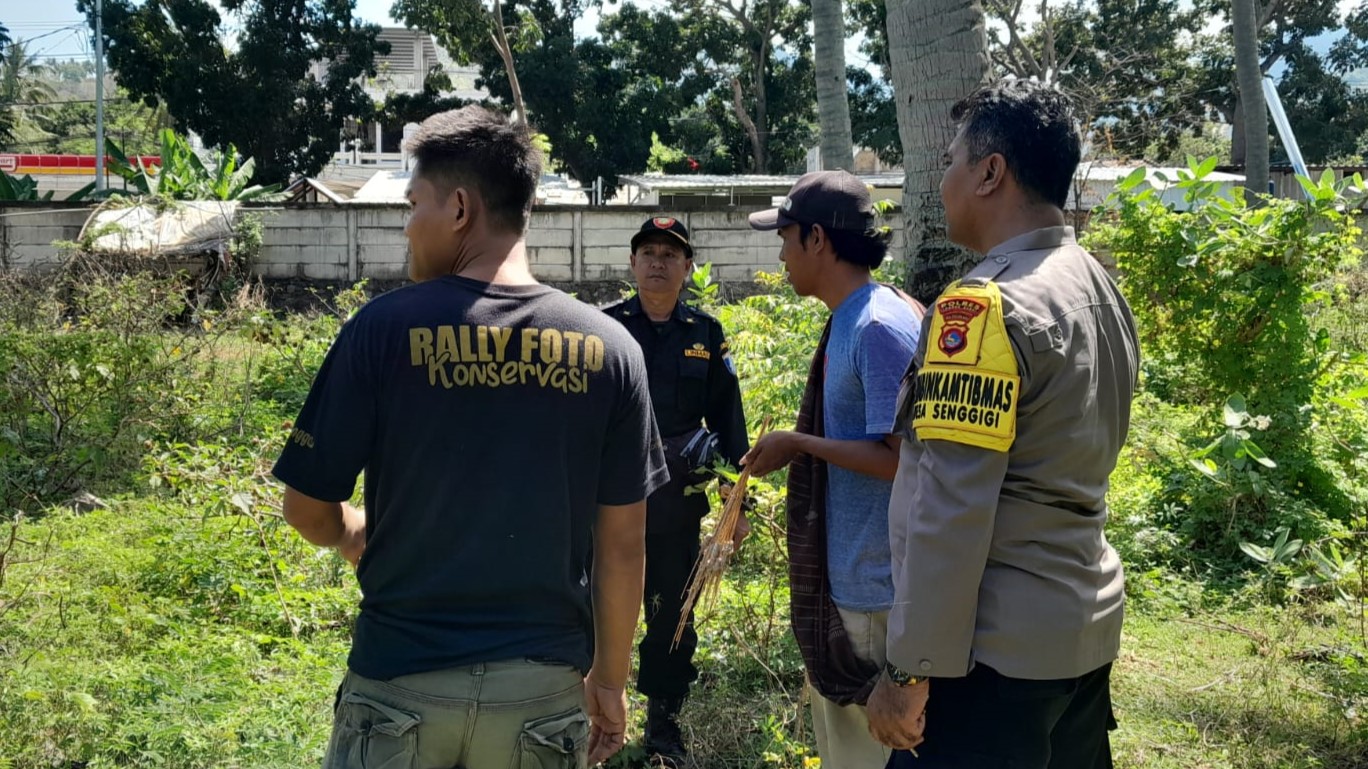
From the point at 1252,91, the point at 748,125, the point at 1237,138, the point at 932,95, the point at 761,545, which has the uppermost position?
the point at 748,125

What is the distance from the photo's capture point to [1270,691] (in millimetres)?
4422

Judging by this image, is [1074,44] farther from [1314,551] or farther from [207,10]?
[1314,551]

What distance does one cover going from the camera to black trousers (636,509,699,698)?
13.3ft

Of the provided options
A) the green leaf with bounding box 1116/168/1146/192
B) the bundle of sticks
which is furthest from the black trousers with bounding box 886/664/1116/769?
the green leaf with bounding box 1116/168/1146/192

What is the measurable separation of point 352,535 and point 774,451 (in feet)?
3.50

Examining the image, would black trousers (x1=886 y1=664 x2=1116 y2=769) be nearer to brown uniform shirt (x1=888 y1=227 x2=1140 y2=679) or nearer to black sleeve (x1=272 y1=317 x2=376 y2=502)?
brown uniform shirt (x1=888 y1=227 x2=1140 y2=679)

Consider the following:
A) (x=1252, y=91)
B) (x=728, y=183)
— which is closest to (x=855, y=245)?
(x=1252, y=91)

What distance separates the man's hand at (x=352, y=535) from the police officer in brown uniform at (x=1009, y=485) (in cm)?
108

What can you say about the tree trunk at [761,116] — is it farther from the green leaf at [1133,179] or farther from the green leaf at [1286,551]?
the green leaf at [1286,551]

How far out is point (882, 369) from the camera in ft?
8.84

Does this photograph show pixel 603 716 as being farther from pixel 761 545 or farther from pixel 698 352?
pixel 761 545

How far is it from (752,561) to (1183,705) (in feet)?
7.58

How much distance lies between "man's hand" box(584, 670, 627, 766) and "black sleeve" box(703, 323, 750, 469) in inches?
69.5

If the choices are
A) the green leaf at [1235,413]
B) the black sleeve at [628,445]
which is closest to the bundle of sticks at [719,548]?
the black sleeve at [628,445]
